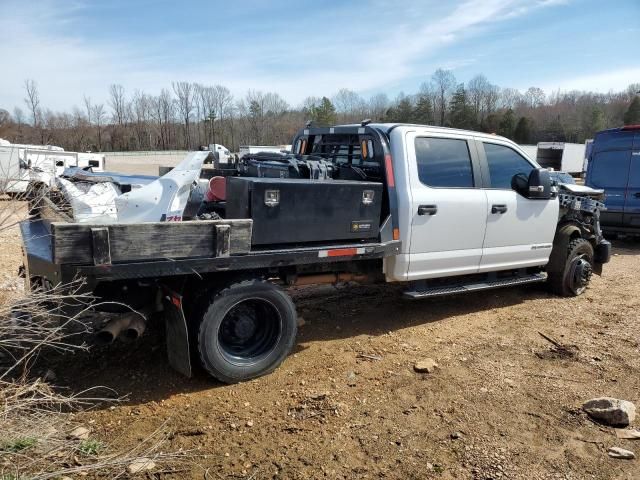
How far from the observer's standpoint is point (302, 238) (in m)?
4.15

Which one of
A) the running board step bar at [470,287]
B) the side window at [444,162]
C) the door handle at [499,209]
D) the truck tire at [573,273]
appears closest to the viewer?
the side window at [444,162]

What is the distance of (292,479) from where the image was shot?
2.88 metres

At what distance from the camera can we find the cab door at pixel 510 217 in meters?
5.57

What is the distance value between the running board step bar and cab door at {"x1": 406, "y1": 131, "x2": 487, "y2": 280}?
17 centimetres

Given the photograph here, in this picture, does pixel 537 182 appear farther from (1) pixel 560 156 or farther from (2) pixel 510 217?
(1) pixel 560 156

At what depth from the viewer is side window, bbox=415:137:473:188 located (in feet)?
16.3

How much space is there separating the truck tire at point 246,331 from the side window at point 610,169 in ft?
34.5

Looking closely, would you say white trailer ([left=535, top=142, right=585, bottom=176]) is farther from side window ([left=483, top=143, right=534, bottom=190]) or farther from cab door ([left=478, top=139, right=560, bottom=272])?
side window ([left=483, top=143, right=534, bottom=190])

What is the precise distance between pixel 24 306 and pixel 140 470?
1.33 metres

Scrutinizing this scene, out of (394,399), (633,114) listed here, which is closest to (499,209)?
(394,399)

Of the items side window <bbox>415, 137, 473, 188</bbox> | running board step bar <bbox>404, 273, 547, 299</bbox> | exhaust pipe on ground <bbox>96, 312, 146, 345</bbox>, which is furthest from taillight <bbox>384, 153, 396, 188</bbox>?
exhaust pipe on ground <bbox>96, 312, 146, 345</bbox>

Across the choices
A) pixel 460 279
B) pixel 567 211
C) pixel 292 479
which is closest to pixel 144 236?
pixel 292 479

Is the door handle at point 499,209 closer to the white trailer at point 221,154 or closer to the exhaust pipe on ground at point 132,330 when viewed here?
the white trailer at point 221,154

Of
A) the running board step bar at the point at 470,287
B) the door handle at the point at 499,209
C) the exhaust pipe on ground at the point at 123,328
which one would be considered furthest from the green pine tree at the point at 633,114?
the exhaust pipe on ground at the point at 123,328
